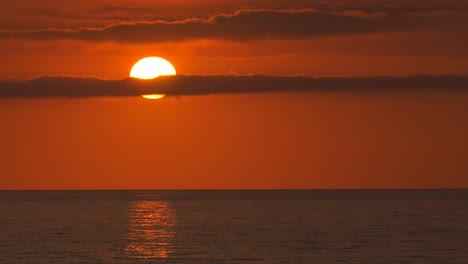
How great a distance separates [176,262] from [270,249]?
458 inches

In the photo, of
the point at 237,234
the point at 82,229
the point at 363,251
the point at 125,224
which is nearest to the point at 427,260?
the point at 363,251

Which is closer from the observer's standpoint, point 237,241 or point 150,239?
point 237,241

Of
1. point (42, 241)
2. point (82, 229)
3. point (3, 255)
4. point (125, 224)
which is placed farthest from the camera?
point (125, 224)

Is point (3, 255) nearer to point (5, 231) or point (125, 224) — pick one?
point (5, 231)

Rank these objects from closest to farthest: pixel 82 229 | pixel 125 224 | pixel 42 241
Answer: pixel 42 241, pixel 82 229, pixel 125 224

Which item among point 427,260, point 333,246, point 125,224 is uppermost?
point 125,224

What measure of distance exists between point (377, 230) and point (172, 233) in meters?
19.6

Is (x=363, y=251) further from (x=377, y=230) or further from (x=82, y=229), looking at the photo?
(x=82, y=229)

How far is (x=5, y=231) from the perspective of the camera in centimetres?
10144

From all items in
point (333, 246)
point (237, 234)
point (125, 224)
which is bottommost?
point (333, 246)

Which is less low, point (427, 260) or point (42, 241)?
point (42, 241)

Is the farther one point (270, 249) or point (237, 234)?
point (237, 234)

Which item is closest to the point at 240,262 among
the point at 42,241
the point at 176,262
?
the point at 176,262

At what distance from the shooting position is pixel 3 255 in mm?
73938
